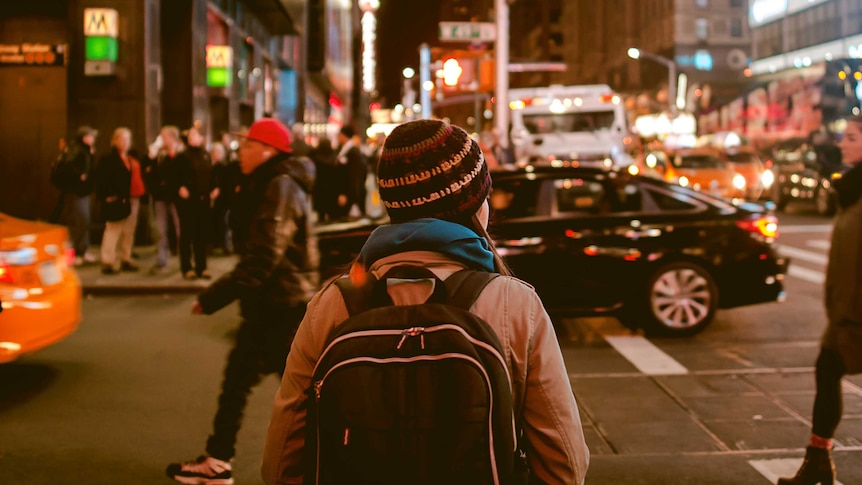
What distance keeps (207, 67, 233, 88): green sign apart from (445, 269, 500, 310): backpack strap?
20.0 meters

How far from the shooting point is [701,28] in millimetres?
101688

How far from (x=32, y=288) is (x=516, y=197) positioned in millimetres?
4653

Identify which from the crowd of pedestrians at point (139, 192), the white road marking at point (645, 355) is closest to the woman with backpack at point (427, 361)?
the white road marking at point (645, 355)

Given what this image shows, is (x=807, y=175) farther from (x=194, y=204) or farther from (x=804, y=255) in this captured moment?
(x=194, y=204)

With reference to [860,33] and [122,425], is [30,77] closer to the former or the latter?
[122,425]

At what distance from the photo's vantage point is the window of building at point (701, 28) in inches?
3989

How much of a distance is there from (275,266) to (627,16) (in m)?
119

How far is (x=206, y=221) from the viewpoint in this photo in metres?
13.5

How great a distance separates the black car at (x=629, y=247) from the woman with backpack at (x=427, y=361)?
23.3ft

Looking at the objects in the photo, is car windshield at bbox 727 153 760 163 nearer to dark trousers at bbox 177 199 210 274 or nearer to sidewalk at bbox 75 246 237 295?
sidewalk at bbox 75 246 237 295

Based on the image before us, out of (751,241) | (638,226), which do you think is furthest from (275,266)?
(751,241)

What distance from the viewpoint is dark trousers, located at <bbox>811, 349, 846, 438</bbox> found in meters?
4.82

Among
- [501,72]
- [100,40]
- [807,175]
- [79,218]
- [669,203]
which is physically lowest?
[79,218]

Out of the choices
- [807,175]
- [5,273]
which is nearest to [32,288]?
[5,273]
